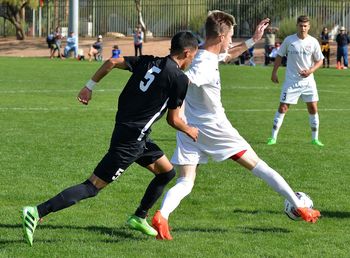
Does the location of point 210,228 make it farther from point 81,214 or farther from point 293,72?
point 293,72

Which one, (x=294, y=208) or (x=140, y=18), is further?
(x=140, y=18)

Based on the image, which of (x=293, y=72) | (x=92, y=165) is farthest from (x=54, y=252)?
(x=293, y=72)

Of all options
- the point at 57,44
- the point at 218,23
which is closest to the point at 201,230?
the point at 218,23

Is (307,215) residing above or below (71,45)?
above

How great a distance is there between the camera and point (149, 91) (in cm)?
694

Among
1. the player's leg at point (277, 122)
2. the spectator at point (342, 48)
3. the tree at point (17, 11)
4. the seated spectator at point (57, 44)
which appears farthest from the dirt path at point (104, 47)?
the player's leg at point (277, 122)

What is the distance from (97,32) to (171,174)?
6350 cm

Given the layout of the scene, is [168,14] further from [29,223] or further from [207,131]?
[29,223]

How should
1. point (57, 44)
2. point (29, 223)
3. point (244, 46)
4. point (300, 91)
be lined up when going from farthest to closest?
point (57, 44)
point (300, 91)
point (244, 46)
point (29, 223)

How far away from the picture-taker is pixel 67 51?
54344 millimetres

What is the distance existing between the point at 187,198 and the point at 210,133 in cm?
205

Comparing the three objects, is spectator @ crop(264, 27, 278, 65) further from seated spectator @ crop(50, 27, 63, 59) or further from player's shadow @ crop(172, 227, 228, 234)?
player's shadow @ crop(172, 227, 228, 234)

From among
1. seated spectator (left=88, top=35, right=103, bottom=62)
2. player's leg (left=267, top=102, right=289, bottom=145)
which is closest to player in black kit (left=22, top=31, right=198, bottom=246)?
player's leg (left=267, top=102, right=289, bottom=145)

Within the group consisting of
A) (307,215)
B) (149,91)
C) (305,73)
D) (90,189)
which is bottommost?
(307,215)
